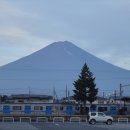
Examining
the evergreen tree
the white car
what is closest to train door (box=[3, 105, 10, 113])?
the evergreen tree

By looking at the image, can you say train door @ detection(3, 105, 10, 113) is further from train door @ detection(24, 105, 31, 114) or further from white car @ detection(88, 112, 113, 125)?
white car @ detection(88, 112, 113, 125)

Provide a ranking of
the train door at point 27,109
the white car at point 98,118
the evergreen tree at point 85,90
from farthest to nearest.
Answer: the train door at point 27,109, the evergreen tree at point 85,90, the white car at point 98,118

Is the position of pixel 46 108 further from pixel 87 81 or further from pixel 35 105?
pixel 87 81

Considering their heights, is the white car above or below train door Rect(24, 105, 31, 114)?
below

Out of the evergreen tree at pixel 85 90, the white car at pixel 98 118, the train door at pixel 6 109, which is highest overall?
the evergreen tree at pixel 85 90

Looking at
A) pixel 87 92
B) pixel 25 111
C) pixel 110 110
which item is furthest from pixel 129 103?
pixel 25 111

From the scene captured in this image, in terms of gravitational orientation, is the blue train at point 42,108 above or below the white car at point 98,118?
above

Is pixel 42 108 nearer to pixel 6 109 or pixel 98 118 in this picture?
pixel 6 109

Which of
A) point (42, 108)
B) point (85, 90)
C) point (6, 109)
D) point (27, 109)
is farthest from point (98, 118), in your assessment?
point (6, 109)

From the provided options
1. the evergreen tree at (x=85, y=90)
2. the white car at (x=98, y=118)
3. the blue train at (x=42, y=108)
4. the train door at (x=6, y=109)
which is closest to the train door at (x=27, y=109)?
the blue train at (x=42, y=108)

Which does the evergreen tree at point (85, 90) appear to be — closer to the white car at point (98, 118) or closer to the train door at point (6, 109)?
the train door at point (6, 109)

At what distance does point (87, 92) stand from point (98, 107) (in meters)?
5.70

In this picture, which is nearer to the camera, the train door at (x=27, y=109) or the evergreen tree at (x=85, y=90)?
the evergreen tree at (x=85, y=90)

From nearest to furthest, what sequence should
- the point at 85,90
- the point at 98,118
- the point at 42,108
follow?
the point at 98,118, the point at 85,90, the point at 42,108
